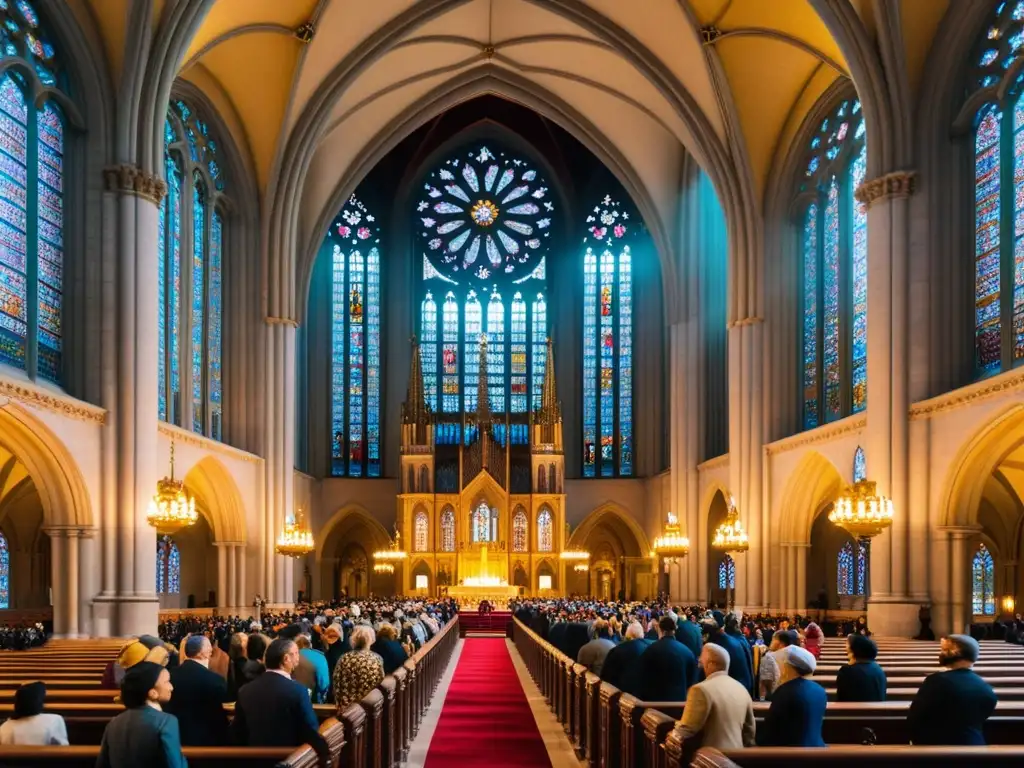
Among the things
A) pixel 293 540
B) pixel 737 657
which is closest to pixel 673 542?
pixel 293 540

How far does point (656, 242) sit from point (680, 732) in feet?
127

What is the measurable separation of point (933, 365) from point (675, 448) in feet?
65.3

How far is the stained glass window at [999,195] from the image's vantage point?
24594 millimetres

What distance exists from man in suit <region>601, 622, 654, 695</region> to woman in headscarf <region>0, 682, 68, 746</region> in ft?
18.8

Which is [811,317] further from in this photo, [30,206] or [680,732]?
[680,732]

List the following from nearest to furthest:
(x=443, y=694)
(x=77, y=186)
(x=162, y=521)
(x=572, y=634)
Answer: (x=572, y=634), (x=443, y=694), (x=162, y=521), (x=77, y=186)

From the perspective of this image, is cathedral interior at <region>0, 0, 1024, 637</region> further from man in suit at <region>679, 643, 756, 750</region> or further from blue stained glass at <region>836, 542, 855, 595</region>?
man in suit at <region>679, 643, 756, 750</region>

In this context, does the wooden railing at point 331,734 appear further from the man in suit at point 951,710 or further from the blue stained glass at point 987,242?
the blue stained glass at point 987,242

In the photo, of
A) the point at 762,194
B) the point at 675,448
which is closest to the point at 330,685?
the point at 762,194

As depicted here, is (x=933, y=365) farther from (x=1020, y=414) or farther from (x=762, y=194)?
(x=762, y=194)

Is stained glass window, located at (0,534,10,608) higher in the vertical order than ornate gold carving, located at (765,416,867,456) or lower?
lower

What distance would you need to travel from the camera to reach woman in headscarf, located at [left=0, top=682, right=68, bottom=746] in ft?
24.5

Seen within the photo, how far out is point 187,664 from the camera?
812cm

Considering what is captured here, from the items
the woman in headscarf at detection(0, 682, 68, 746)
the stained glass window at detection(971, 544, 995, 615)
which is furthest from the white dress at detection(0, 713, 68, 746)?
the stained glass window at detection(971, 544, 995, 615)
